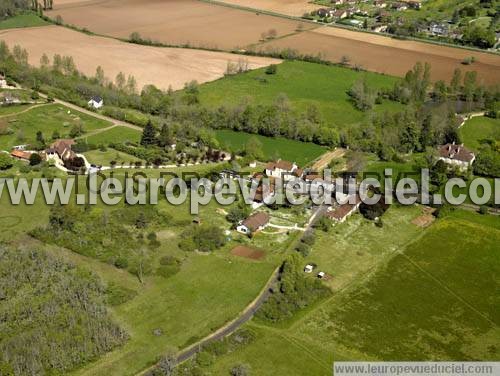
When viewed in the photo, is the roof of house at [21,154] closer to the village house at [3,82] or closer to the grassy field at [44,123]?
the grassy field at [44,123]

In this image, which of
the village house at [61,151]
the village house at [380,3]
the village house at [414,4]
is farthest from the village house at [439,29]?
the village house at [61,151]

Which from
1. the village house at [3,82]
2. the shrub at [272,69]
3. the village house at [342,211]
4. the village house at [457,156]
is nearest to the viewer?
the village house at [342,211]

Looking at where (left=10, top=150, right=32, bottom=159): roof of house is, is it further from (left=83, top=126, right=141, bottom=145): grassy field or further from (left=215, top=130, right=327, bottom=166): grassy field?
(left=215, top=130, right=327, bottom=166): grassy field

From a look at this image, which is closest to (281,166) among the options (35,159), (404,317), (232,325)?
(35,159)

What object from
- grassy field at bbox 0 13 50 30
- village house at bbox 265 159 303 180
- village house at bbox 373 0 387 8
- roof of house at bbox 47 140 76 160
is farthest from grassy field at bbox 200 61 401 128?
village house at bbox 373 0 387 8

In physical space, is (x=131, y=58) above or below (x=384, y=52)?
below

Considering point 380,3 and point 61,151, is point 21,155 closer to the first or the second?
point 61,151
